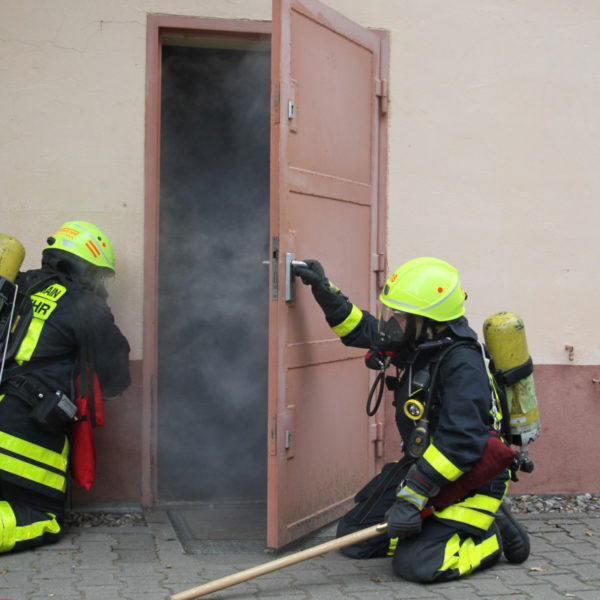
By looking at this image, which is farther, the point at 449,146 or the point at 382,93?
the point at 449,146

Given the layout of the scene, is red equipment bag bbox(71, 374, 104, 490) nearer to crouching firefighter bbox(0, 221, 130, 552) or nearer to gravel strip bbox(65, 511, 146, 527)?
crouching firefighter bbox(0, 221, 130, 552)

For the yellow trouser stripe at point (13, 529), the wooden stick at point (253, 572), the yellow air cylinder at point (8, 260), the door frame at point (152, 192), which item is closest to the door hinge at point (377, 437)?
the door frame at point (152, 192)

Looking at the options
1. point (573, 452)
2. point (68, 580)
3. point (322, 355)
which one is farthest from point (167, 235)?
point (573, 452)

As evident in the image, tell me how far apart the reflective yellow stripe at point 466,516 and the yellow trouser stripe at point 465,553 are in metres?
0.09

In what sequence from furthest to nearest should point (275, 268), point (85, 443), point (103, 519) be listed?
point (103, 519) < point (85, 443) < point (275, 268)

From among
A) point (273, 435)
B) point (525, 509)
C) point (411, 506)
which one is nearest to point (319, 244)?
point (273, 435)

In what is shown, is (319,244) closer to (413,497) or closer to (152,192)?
(152,192)

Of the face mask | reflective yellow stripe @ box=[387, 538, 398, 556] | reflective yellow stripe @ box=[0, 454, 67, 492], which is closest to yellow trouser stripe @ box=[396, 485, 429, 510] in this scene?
reflective yellow stripe @ box=[387, 538, 398, 556]

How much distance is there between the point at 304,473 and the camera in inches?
173

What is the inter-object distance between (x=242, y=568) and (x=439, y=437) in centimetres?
116

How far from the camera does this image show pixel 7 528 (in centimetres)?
408

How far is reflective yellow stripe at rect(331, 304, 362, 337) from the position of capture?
4.32m

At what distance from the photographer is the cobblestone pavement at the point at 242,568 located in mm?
3680

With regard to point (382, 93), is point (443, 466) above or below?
below
